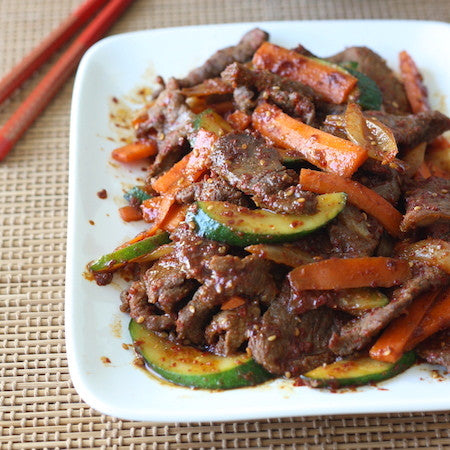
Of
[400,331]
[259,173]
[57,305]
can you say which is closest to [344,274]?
[400,331]

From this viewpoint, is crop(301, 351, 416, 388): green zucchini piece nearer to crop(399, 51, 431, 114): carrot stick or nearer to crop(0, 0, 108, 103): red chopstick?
crop(399, 51, 431, 114): carrot stick

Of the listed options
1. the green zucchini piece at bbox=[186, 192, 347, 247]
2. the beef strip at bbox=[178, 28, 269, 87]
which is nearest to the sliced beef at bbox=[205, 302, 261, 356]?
the green zucchini piece at bbox=[186, 192, 347, 247]

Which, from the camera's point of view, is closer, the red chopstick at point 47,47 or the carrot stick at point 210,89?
the carrot stick at point 210,89

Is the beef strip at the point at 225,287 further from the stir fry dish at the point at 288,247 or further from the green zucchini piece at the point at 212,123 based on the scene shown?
the green zucchini piece at the point at 212,123

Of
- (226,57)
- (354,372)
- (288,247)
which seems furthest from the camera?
(226,57)

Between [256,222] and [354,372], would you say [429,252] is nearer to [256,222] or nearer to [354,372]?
[354,372]

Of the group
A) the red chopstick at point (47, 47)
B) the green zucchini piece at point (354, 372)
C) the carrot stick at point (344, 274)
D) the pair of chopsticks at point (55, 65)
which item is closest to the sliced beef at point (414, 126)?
the carrot stick at point (344, 274)
